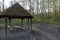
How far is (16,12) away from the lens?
1339 cm

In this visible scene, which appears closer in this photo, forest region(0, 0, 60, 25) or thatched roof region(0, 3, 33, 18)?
thatched roof region(0, 3, 33, 18)

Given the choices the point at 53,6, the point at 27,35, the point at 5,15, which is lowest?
the point at 27,35

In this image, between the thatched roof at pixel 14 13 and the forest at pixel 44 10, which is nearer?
the thatched roof at pixel 14 13

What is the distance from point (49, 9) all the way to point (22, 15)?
56.3 feet

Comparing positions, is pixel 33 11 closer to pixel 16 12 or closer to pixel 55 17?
pixel 55 17

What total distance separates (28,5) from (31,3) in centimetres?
76

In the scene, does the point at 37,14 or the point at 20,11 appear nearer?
the point at 20,11

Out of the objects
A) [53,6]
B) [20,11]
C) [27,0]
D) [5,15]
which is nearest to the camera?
[5,15]

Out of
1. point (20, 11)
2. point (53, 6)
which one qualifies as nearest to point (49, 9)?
point (53, 6)

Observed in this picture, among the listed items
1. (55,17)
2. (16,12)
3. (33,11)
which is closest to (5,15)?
(16,12)

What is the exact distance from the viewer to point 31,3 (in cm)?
2898

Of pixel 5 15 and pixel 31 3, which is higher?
pixel 31 3

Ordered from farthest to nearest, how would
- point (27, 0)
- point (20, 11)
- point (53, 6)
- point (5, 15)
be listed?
1. point (53, 6)
2. point (27, 0)
3. point (20, 11)
4. point (5, 15)

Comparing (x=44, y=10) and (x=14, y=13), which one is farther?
(x=44, y=10)
